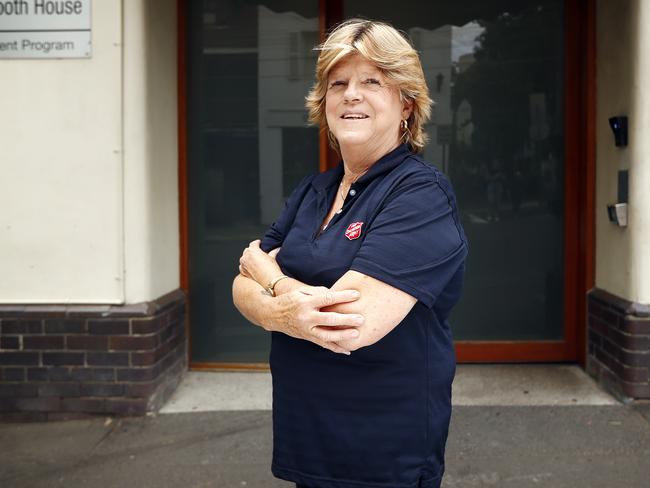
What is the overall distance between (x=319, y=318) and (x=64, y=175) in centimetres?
338

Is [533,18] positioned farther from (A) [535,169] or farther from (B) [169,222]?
(B) [169,222]

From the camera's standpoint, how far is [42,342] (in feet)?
15.9

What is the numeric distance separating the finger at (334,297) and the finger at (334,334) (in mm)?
69

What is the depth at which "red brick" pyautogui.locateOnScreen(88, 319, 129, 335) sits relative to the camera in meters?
4.81

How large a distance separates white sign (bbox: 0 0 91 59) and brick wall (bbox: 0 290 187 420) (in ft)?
5.33

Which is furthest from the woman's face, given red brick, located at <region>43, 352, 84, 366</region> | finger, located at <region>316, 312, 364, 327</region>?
red brick, located at <region>43, 352, 84, 366</region>

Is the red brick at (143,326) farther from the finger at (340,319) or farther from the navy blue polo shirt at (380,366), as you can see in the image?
the finger at (340,319)

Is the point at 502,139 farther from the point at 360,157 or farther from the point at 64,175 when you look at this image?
the point at 360,157

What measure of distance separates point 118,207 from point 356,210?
3.06 meters

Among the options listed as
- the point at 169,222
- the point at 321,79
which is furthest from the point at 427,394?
the point at 169,222

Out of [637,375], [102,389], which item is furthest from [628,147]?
[102,389]

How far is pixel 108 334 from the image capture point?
4816mm

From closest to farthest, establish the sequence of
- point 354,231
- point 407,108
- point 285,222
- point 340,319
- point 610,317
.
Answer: point 340,319 → point 354,231 → point 407,108 → point 285,222 → point 610,317

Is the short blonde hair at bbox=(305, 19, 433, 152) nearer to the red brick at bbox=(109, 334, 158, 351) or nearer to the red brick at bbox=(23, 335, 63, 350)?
the red brick at bbox=(109, 334, 158, 351)
